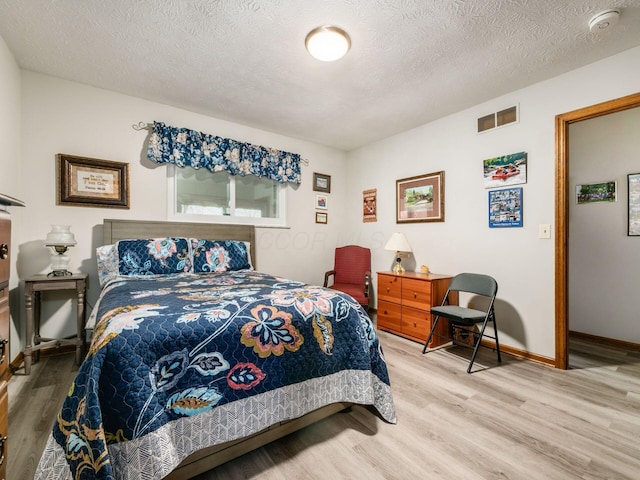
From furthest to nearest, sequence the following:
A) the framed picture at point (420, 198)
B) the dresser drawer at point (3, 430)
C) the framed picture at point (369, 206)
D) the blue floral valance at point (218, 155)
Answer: the framed picture at point (369, 206)
the framed picture at point (420, 198)
the blue floral valance at point (218, 155)
the dresser drawer at point (3, 430)

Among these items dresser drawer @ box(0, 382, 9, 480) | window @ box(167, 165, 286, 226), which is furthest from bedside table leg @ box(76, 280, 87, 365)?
dresser drawer @ box(0, 382, 9, 480)

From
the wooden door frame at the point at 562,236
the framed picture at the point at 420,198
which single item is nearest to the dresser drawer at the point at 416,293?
the framed picture at the point at 420,198

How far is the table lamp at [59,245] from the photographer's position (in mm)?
2445

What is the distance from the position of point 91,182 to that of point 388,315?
340 centimetres

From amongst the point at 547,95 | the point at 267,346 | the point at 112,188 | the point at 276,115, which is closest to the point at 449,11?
the point at 547,95

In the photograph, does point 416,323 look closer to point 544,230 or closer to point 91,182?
point 544,230

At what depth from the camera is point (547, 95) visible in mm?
2596

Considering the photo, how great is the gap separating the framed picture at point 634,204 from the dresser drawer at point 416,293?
2153 mm

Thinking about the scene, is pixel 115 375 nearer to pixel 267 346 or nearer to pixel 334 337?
pixel 267 346

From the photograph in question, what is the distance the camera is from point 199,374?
123cm

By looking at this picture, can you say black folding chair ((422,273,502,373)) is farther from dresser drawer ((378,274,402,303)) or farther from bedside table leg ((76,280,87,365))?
bedside table leg ((76,280,87,365))

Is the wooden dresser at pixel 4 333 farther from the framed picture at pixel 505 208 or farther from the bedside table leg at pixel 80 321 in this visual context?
the framed picture at pixel 505 208

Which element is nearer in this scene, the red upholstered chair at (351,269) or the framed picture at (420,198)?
the framed picture at (420,198)

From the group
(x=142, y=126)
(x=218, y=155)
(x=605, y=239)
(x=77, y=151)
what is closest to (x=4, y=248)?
(x=77, y=151)
